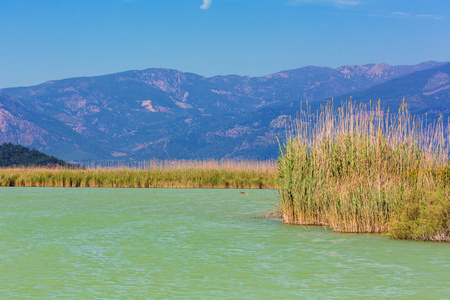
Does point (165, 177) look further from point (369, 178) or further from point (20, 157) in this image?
point (20, 157)

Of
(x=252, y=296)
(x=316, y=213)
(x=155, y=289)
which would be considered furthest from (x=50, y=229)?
(x=252, y=296)

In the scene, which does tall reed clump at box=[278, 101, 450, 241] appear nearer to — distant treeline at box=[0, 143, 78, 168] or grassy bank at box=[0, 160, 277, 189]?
grassy bank at box=[0, 160, 277, 189]

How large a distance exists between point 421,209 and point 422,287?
4258 millimetres

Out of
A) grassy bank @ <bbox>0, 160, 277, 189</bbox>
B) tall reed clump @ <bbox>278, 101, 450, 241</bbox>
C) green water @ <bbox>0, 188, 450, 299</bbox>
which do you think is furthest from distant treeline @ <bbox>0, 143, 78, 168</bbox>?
tall reed clump @ <bbox>278, 101, 450, 241</bbox>

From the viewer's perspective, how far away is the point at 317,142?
54.6 feet

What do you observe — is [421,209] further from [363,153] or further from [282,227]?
[282,227]

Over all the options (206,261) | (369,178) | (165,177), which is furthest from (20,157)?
(206,261)

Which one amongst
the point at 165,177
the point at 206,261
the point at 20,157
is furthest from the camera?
the point at 20,157

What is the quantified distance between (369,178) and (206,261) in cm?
575

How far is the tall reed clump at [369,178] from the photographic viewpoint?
1339 centimetres

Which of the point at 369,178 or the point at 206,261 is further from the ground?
the point at 369,178

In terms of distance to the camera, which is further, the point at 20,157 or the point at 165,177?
the point at 20,157

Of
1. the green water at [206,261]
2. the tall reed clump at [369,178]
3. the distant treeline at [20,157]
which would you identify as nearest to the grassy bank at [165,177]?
the green water at [206,261]

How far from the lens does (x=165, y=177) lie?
126ft
